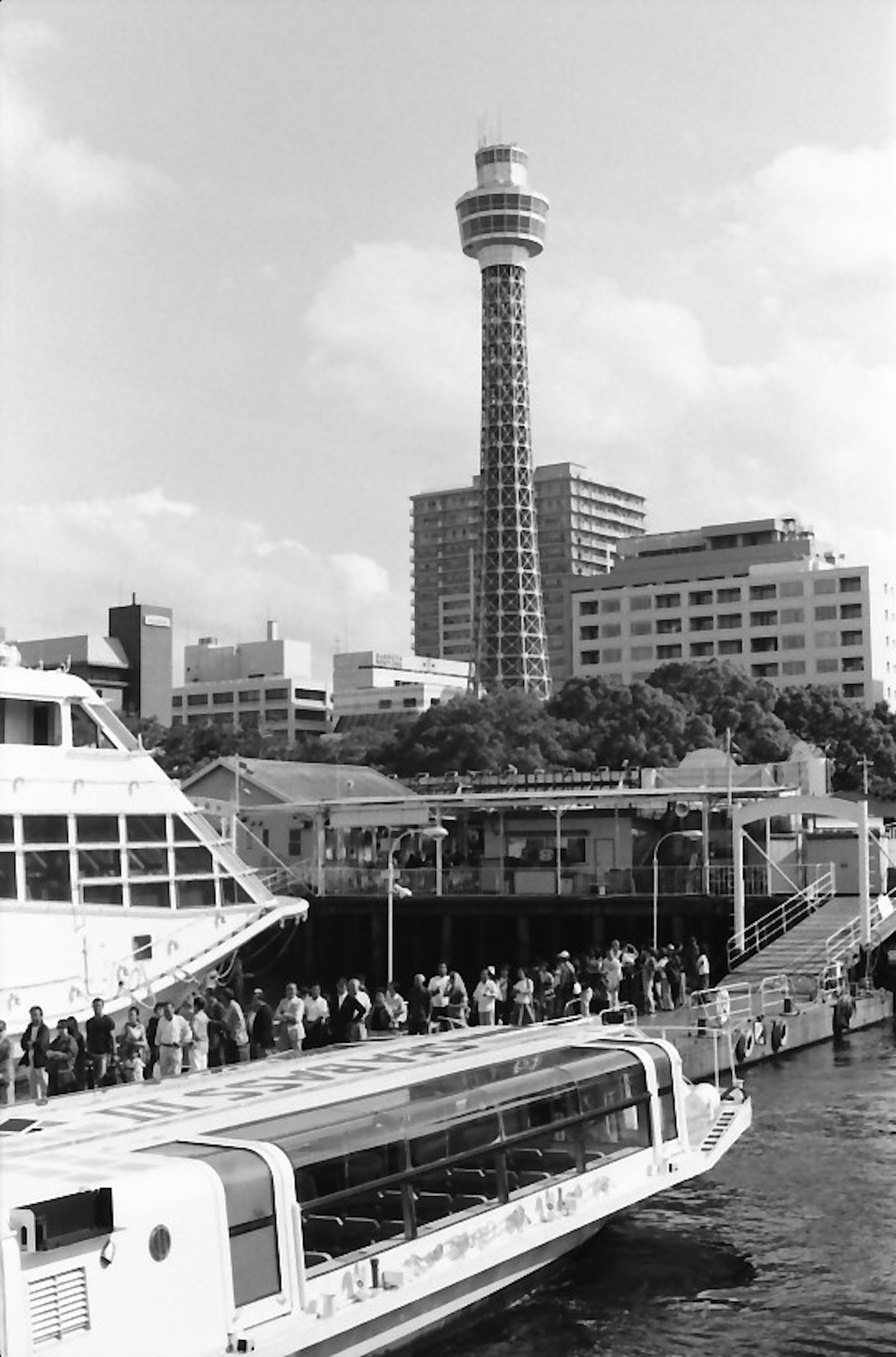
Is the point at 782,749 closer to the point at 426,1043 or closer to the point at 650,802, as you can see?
the point at 650,802

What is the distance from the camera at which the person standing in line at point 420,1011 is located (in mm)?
29297

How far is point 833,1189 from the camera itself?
76.2ft

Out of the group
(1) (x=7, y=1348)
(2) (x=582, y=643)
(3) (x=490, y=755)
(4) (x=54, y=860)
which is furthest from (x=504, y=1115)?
(2) (x=582, y=643)

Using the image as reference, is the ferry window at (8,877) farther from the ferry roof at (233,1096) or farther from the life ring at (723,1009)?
the life ring at (723,1009)

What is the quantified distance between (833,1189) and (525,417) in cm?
17449

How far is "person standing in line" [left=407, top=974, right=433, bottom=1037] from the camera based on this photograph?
2930cm

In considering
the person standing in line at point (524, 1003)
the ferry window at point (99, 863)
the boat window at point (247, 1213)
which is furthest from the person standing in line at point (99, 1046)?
the ferry window at point (99, 863)

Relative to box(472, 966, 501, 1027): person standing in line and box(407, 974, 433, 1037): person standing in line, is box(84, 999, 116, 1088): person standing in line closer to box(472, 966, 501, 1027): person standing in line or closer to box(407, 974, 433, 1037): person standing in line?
box(407, 974, 433, 1037): person standing in line

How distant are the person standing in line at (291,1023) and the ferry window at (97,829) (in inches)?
440

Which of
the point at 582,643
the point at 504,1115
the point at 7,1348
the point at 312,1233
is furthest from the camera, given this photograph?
the point at 582,643

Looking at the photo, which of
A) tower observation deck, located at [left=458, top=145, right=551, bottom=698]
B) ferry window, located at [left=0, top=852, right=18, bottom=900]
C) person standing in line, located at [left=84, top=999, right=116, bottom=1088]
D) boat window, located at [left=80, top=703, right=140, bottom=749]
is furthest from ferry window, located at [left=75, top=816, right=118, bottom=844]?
tower observation deck, located at [left=458, top=145, right=551, bottom=698]

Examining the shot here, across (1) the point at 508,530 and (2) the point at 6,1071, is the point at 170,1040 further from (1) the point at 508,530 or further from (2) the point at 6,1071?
(1) the point at 508,530

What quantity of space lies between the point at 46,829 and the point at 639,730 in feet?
221

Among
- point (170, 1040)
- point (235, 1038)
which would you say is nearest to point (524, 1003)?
point (235, 1038)
